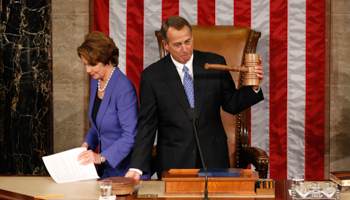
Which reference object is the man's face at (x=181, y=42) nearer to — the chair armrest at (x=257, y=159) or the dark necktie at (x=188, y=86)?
the dark necktie at (x=188, y=86)

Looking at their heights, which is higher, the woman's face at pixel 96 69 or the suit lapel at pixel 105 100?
the woman's face at pixel 96 69

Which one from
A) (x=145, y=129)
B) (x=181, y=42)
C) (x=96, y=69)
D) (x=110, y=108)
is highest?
(x=181, y=42)

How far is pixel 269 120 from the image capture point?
3834mm

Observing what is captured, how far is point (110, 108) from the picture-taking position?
8.43 ft

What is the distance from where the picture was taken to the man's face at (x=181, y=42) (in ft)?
8.13

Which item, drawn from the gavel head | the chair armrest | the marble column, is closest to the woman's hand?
the gavel head

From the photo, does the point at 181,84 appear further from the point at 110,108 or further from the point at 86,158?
the point at 86,158

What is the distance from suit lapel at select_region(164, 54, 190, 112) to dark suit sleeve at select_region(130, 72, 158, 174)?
0.43 feet

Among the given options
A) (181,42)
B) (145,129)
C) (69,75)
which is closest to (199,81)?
(181,42)

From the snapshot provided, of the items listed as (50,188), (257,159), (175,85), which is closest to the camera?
(50,188)

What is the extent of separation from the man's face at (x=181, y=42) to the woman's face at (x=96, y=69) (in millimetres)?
449

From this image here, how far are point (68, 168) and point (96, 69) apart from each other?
2.11 ft

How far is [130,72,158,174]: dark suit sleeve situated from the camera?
241cm

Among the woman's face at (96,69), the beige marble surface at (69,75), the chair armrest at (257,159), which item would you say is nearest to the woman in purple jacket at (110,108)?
the woman's face at (96,69)
